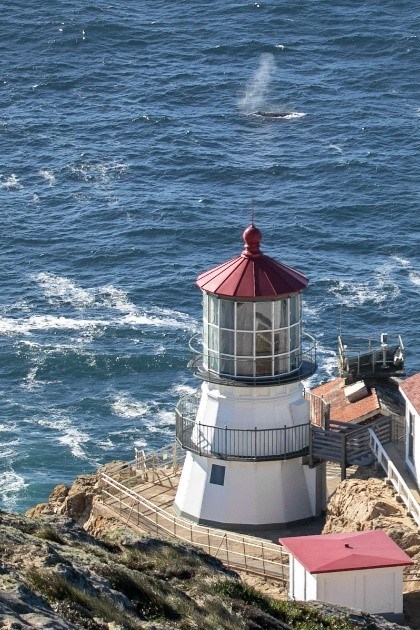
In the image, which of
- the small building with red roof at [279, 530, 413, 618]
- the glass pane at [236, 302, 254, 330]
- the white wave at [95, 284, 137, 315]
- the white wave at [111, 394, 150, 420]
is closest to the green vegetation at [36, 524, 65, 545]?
the small building with red roof at [279, 530, 413, 618]

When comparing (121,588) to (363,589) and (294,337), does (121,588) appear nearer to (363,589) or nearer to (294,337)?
(363,589)

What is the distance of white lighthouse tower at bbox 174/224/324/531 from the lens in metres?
36.9

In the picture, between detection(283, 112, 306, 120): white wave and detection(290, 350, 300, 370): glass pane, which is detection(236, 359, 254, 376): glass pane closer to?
detection(290, 350, 300, 370): glass pane

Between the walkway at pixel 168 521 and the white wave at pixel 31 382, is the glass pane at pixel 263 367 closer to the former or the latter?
the walkway at pixel 168 521

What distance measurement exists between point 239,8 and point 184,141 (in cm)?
4237

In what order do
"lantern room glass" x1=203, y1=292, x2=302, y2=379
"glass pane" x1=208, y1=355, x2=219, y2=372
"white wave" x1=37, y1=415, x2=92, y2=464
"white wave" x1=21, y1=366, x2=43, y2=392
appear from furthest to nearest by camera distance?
"white wave" x1=21, y1=366, x2=43, y2=392, "white wave" x1=37, y1=415, x2=92, y2=464, "glass pane" x1=208, y1=355, x2=219, y2=372, "lantern room glass" x1=203, y1=292, x2=302, y2=379

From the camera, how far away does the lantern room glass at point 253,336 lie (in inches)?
1457

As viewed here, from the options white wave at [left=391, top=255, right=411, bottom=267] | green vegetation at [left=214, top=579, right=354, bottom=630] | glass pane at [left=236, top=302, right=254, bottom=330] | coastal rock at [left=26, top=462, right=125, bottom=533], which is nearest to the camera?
green vegetation at [left=214, top=579, right=354, bottom=630]

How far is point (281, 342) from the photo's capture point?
3731cm

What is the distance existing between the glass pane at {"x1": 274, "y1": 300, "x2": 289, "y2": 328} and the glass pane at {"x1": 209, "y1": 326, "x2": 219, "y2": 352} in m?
1.26

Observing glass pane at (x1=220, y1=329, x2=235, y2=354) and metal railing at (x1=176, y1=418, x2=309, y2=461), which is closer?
glass pane at (x1=220, y1=329, x2=235, y2=354)

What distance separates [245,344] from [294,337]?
3.51 feet

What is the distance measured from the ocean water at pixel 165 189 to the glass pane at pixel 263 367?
81.4 ft

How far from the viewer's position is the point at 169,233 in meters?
95.2
